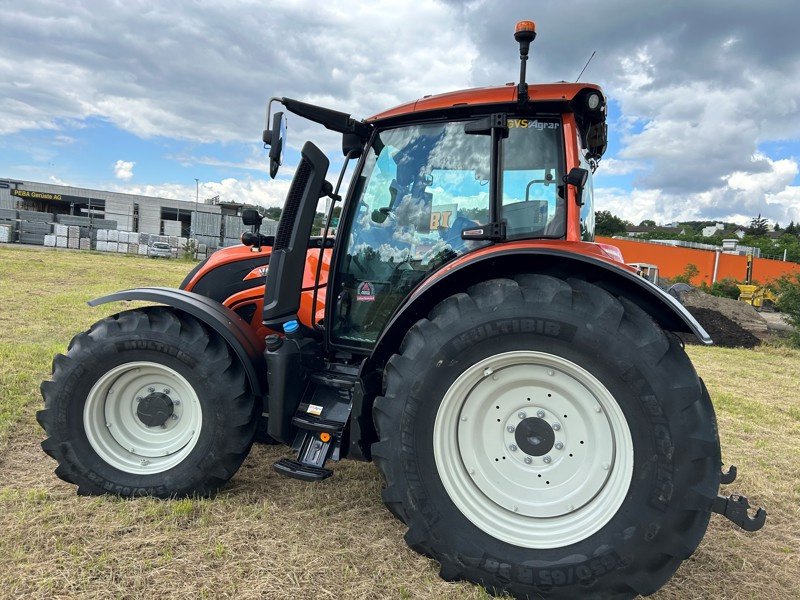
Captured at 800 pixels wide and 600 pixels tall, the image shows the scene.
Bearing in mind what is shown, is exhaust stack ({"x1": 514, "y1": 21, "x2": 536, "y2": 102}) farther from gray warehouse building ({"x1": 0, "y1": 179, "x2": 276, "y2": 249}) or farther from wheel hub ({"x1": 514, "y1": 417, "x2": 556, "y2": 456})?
gray warehouse building ({"x1": 0, "y1": 179, "x2": 276, "y2": 249})

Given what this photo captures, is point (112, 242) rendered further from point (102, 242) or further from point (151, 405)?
point (151, 405)

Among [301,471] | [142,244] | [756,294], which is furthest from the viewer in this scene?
[142,244]

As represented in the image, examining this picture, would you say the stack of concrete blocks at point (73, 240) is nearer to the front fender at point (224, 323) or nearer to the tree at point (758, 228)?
the front fender at point (224, 323)

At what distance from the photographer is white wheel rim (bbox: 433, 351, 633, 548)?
240 cm

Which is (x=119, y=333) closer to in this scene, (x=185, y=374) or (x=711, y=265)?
(x=185, y=374)

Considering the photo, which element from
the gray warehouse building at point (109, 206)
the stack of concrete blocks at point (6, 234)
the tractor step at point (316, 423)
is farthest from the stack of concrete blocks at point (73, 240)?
the tractor step at point (316, 423)

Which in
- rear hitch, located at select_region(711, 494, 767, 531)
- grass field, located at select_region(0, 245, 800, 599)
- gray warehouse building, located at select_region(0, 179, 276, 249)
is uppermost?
gray warehouse building, located at select_region(0, 179, 276, 249)

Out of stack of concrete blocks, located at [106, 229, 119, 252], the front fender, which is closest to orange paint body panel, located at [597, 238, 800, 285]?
the front fender

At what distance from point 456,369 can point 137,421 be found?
2.02m

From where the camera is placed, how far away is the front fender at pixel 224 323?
311cm

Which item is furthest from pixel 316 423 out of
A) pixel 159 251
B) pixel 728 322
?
pixel 159 251

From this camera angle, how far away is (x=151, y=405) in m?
3.17

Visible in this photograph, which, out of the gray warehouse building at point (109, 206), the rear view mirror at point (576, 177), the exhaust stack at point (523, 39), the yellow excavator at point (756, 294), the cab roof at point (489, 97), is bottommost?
the yellow excavator at point (756, 294)

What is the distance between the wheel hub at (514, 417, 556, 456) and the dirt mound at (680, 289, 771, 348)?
30.8 feet
